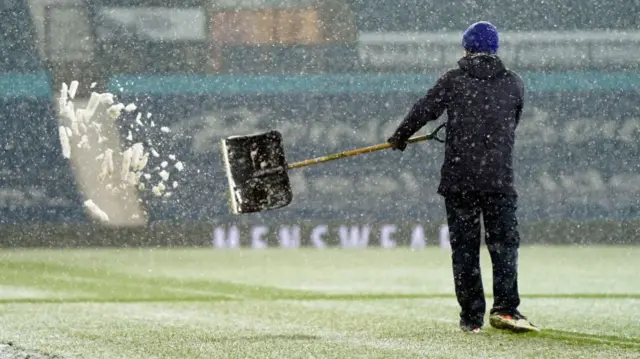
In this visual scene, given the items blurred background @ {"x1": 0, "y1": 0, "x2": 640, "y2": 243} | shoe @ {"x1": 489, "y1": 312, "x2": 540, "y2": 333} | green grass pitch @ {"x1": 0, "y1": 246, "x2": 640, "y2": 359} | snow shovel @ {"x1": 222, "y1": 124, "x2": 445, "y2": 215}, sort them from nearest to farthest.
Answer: green grass pitch @ {"x1": 0, "y1": 246, "x2": 640, "y2": 359} → shoe @ {"x1": 489, "y1": 312, "x2": 540, "y2": 333} → snow shovel @ {"x1": 222, "y1": 124, "x2": 445, "y2": 215} → blurred background @ {"x1": 0, "y1": 0, "x2": 640, "y2": 243}

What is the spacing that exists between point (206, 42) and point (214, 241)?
3.06 m

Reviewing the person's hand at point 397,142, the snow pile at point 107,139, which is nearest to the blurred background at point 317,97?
the snow pile at point 107,139

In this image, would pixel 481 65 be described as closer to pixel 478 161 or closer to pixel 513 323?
pixel 478 161

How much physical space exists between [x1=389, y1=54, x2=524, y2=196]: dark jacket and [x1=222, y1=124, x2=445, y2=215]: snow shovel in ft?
1.62

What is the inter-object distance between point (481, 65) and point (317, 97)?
11145 millimetres

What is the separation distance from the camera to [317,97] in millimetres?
18328

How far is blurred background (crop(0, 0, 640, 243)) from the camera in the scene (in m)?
17.0

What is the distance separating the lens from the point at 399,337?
24.0 feet

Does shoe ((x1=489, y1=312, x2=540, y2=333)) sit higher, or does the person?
the person

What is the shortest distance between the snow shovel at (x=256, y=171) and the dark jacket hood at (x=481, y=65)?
601 mm

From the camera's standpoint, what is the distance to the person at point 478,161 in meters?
7.18

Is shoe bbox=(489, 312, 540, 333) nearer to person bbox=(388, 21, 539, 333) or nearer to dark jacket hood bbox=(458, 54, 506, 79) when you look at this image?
person bbox=(388, 21, 539, 333)

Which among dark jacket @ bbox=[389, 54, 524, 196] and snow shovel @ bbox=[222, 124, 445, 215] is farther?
snow shovel @ bbox=[222, 124, 445, 215]

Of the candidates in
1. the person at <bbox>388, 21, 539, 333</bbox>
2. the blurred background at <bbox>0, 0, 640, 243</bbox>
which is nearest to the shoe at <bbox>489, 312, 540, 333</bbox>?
the person at <bbox>388, 21, 539, 333</bbox>
